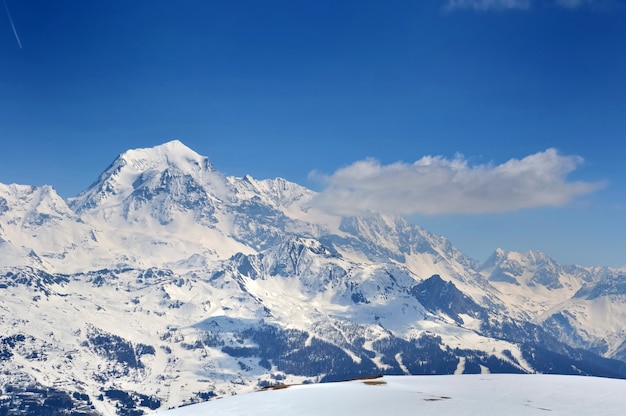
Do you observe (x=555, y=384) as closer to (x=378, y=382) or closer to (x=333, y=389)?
(x=378, y=382)

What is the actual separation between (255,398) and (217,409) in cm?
341

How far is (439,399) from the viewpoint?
127 feet

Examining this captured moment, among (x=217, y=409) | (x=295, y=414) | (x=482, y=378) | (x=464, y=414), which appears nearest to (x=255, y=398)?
(x=217, y=409)

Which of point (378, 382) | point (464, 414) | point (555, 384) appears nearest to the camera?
point (464, 414)

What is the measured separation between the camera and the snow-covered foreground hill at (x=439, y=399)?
3512 cm

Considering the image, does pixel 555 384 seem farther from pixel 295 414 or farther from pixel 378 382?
pixel 295 414

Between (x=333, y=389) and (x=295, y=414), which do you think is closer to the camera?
(x=295, y=414)

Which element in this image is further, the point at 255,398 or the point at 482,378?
the point at 482,378

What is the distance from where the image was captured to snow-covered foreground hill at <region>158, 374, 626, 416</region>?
115 ft

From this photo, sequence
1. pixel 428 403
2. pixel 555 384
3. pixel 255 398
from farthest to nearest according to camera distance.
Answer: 1. pixel 555 384
2. pixel 255 398
3. pixel 428 403

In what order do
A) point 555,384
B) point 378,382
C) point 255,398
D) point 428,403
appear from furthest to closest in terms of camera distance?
point 378,382, point 555,384, point 255,398, point 428,403

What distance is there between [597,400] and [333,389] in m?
16.9

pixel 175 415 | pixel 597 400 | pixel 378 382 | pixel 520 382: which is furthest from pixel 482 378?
pixel 175 415

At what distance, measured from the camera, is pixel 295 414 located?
35.0 m
